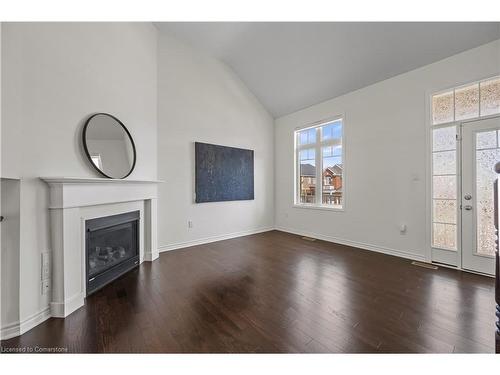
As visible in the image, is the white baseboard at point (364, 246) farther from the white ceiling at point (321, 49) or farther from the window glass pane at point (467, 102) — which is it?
the white ceiling at point (321, 49)

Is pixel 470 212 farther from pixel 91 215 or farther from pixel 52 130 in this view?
pixel 52 130

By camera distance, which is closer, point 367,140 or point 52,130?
point 52,130

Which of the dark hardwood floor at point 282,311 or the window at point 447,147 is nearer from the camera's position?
the dark hardwood floor at point 282,311

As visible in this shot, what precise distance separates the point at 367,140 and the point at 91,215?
405 cm

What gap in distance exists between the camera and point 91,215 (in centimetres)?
213

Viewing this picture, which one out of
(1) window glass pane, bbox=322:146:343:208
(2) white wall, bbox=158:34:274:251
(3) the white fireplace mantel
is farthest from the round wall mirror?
(1) window glass pane, bbox=322:146:343:208

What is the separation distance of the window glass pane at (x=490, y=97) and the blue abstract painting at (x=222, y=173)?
11.7 feet

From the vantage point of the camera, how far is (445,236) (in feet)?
9.27

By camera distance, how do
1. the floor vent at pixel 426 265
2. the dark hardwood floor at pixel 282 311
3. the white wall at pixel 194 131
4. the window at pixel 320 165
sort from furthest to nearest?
the window at pixel 320 165, the white wall at pixel 194 131, the floor vent at pixel 426 265, the dark hardwood floor at pixel 282 311

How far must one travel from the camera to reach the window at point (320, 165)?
4.09m

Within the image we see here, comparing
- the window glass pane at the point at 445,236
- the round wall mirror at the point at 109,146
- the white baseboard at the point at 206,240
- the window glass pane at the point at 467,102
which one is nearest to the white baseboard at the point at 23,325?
the round wall mirror at the point at 109,146

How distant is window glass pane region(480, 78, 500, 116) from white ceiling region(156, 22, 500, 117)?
49 centimetres
